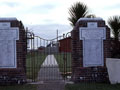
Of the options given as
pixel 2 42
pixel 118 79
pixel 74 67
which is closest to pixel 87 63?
pixel 74 67

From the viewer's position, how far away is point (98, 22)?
39.7 feet

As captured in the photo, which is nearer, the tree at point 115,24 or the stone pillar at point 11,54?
the stone pillar at point 11,54

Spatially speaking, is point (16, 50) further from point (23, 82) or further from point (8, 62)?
point (23, 82)

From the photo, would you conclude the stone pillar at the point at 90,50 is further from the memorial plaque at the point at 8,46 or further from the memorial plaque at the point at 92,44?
the memorial plaque at the point at 8,46

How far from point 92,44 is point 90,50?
10.8 inches

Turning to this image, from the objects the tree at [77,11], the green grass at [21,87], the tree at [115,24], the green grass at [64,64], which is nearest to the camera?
the green grass at [21,87]

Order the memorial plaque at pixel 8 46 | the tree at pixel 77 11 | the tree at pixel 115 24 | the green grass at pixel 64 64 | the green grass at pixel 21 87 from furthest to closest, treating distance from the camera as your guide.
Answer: the tree at pixel 115 24 < the tree at pixel 77 11 < the green grass at pixel 64 64 < the memorial plaque at pixel 8 46 < the green grass at pixel 21 87

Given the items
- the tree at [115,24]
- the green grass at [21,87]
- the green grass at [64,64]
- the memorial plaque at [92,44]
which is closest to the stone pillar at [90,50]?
the memorial plaque at [92,44]

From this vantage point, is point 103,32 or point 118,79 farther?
point 103,32

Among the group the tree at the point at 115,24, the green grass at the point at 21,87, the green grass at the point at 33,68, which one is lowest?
the green grass at the point at 21,87

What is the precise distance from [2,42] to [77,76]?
3.52 metres

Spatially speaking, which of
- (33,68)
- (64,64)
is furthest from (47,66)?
(64,64)

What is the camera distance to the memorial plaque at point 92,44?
11945mm

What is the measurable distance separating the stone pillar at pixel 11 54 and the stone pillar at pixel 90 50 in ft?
7.62
